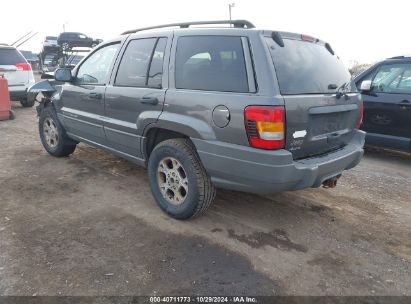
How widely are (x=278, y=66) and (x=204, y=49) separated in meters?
0.72

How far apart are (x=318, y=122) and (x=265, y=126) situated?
0.64 metres

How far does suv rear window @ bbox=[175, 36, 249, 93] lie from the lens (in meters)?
3.04

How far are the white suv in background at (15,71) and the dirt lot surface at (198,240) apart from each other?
5519 millimetres

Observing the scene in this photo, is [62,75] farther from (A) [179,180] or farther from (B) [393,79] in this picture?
(B) [393,79]

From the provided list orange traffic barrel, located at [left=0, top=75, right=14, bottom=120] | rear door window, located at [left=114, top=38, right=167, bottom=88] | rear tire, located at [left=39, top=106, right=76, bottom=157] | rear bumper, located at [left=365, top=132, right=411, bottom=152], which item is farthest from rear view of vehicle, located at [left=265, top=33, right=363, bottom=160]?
orange traffic barrel, located at [left=0, top=75, right=14, bottom=120]

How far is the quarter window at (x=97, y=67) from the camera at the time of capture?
4.35 m

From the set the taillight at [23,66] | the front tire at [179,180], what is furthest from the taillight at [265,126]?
the taillight at [23,66]

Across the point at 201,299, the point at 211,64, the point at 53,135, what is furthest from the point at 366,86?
the point at 53,135

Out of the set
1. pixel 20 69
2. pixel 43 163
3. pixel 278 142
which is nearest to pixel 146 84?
pixel 278 142

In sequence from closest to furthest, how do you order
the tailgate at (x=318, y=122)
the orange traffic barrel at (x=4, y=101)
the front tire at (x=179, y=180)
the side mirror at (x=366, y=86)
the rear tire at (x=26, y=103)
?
1. the tailgate at (x=318, y=122)
2. the front tire at (x=179, y=180)
3. the side mirror at (x=366, y=86)
4. the orange traffic barrel at (x=4, y=101)
5. the rear tire at (x=26, y=103)

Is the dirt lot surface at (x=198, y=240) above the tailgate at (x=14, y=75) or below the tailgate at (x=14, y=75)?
below

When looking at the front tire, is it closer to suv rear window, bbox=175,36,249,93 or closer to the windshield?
suv rear window, bbox=175,36,249,93

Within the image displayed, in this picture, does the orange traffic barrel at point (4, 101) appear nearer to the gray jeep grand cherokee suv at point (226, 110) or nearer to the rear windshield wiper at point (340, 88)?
the gray jeep grand cherokee suv at point (226, 110)

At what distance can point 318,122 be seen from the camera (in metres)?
3.20
